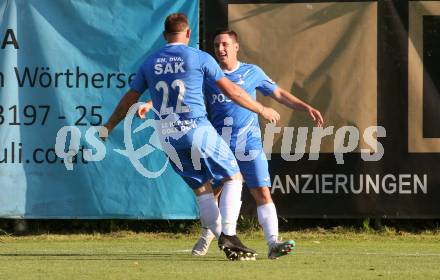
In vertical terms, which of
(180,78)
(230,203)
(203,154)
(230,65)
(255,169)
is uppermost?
(230,65)

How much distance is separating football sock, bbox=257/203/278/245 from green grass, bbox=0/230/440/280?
0.20 metres

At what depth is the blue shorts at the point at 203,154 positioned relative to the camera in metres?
8.55

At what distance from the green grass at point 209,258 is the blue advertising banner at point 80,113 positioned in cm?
42

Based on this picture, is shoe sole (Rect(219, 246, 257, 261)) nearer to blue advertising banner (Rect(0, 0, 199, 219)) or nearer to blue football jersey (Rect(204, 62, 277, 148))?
blue football jersey (Rect(204, 62, 277, 148))

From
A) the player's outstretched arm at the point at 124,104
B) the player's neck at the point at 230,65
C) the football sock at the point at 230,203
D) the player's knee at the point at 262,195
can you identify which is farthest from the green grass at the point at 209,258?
the player's neck at the point at 230,65

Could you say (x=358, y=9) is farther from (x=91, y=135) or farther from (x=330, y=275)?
(x=330, y=275)

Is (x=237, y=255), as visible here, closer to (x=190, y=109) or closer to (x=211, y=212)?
(x=211, y=212)

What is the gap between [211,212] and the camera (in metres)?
8.80

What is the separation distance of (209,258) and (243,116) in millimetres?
1229

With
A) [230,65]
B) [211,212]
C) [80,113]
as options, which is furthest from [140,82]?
[80,113]

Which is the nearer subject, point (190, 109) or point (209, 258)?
point (190, 109)

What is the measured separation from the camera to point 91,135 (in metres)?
11.7

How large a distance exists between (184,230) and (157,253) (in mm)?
2271

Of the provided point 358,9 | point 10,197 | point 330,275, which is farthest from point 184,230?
point 330,275
